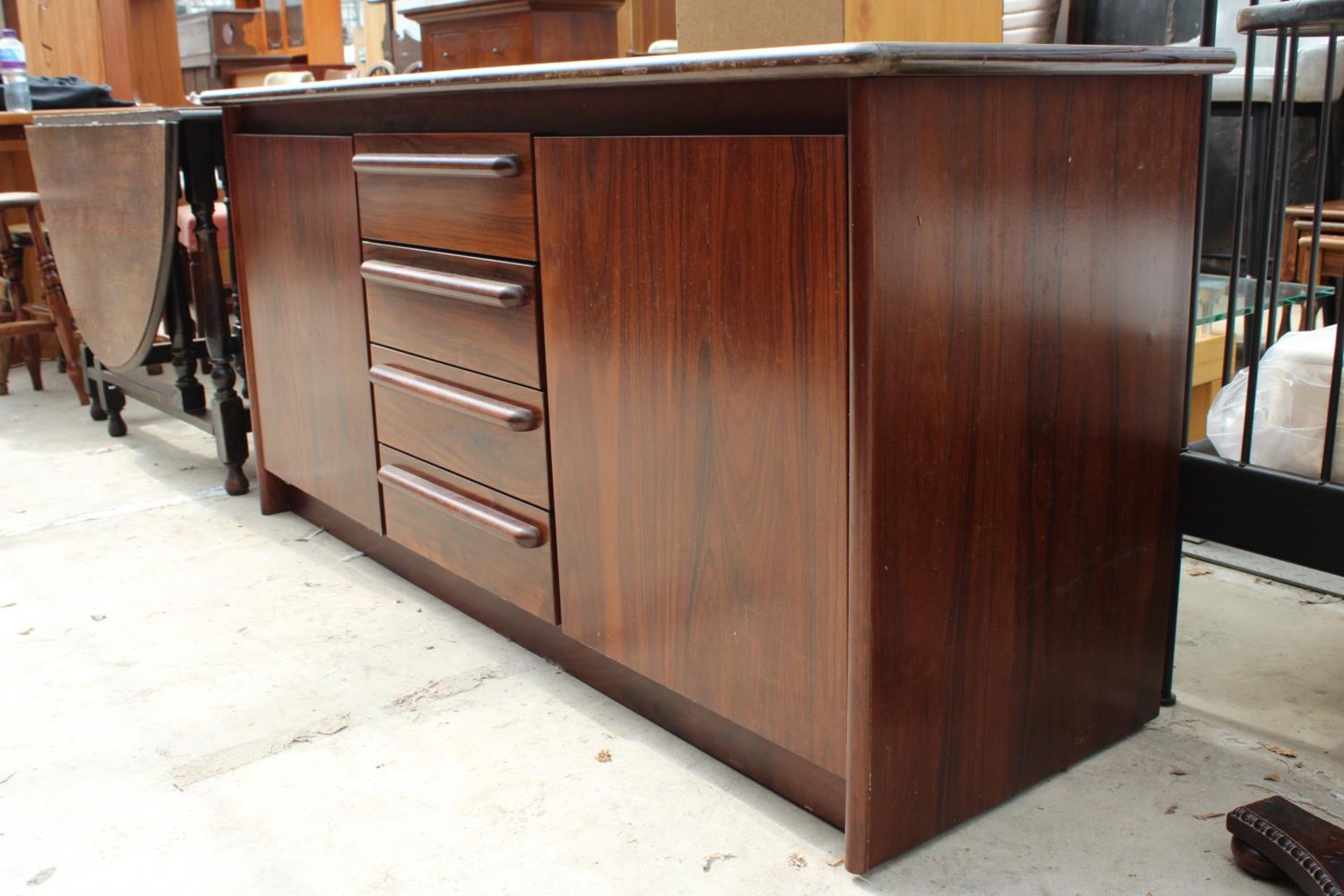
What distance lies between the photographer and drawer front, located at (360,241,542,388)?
5.65 ft

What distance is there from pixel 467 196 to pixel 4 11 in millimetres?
6974

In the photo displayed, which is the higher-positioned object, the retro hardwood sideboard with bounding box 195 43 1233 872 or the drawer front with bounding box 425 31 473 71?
the drawer front with bounding box 425 31 473 71

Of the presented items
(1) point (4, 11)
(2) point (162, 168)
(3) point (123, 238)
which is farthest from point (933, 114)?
(1) point (4, 11)

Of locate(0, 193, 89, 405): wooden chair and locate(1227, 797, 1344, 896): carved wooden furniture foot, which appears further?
locate(0, 193, 89, 405): wooden chair

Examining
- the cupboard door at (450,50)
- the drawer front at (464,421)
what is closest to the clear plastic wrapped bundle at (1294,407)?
the drawer front at (464,421)

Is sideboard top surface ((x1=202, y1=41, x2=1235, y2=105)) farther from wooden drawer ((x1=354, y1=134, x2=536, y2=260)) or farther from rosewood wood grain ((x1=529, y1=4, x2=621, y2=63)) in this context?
rosewood wood grain ((x1=529, y1=4, x2=621, y2=63))

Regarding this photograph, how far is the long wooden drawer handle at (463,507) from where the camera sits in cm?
180

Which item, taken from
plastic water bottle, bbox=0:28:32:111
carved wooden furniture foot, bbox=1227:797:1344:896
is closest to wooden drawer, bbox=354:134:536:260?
carved wooden furniture foot, bbox=1227:797:1344:896

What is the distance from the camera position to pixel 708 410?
1.44 metres

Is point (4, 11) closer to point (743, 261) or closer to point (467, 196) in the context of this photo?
point (467, 196)

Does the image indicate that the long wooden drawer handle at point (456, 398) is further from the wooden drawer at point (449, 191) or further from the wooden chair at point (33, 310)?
the wooden chair at point (33, 310)

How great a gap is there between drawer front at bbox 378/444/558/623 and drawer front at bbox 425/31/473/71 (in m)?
0.69

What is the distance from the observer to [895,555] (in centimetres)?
130

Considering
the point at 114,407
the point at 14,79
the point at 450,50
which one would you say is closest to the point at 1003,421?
the point at 450,50
